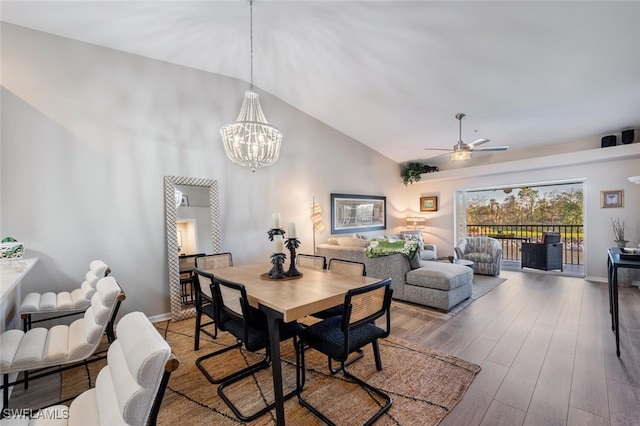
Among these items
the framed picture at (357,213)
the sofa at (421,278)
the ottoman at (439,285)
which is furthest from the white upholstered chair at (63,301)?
the framed picture at (357,213)

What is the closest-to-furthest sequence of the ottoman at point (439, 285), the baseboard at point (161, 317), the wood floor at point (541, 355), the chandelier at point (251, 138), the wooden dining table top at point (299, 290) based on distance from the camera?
1. the wooden dining table top at point (299, 290)
2. the wood floor at point (541, 355)
3. the chandelier at point (251, 138)
4. the baseboard at point (161, 317)
5. the ottoman at point (439, 285)

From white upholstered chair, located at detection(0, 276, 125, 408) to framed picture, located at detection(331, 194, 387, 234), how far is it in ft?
13.7

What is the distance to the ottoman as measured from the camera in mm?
3482

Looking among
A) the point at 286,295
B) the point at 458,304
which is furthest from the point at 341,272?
the point at 458,304

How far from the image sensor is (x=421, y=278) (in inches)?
146

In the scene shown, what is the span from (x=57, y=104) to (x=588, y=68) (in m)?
5.74

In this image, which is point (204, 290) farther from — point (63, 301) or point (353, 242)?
point (353, 242)

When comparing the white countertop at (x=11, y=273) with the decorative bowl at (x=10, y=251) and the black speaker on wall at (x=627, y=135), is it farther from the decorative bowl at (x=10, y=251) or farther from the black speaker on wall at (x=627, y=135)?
the black speaker on wall at (x=627, y=135)

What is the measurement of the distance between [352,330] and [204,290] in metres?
1.30

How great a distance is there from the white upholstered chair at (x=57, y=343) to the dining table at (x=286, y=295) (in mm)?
866

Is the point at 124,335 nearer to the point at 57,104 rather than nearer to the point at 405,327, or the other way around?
the point at 405,327

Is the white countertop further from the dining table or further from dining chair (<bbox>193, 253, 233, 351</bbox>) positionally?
the dining table

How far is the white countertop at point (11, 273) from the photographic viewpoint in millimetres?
1478

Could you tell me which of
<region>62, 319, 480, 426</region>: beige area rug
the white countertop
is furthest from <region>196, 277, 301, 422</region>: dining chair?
the white countertop
